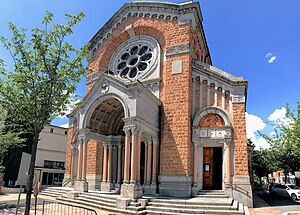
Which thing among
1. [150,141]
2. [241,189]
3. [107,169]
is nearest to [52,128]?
[107,169]

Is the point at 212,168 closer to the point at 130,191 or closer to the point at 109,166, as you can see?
the point at 130,191

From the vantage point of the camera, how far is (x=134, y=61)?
19.2m

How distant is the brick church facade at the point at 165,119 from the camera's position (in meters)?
14.2

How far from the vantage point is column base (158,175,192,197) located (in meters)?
14.3

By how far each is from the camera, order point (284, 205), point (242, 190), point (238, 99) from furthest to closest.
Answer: point (284, 205) → point (238, 99) → point (242, 190)

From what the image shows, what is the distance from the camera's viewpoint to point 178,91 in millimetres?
15961

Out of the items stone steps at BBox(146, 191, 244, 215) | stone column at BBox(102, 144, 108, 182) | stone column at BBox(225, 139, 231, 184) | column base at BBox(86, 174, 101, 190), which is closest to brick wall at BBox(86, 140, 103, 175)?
column base at BBox(86, 174, 101, 190)

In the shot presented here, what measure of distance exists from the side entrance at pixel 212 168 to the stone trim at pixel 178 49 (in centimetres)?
602

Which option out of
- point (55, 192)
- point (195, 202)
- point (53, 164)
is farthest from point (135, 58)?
point (53, 164)

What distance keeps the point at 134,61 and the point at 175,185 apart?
912cm

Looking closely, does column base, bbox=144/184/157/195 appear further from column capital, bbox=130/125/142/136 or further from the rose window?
the rose window

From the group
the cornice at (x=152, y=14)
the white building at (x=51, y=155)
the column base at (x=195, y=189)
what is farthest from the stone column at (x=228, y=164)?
the white building at (x=51, y=155)

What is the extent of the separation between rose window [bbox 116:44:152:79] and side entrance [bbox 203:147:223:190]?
692cm

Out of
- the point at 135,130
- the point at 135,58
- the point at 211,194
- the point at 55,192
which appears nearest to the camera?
the point at 135,130
